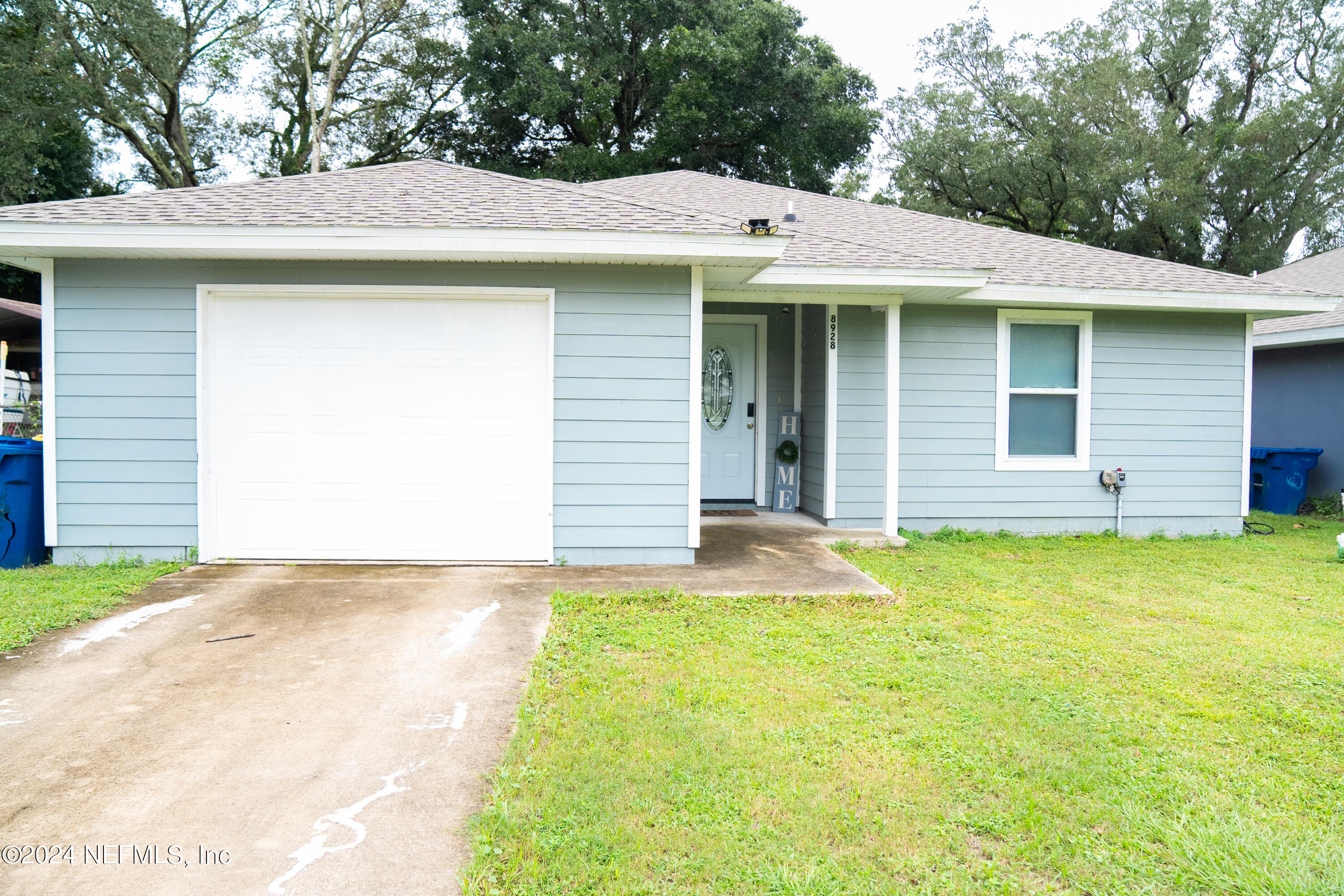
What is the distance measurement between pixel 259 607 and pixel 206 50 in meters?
22.3

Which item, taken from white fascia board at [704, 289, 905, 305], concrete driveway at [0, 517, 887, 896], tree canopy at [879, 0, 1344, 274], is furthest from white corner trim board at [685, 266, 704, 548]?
tree canopy at [879, 0, 1344, 274]

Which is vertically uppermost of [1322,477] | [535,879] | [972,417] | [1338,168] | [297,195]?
[1338,168]

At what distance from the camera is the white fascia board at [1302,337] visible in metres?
9.84

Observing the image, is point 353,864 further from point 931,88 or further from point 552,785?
point 931,88

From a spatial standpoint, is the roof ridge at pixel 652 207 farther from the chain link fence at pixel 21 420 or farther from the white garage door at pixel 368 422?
the chain link fence at pixel 21 420

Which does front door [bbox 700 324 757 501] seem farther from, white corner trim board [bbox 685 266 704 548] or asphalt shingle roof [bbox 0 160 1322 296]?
white corner trim board [bbox 685 266 704 548]

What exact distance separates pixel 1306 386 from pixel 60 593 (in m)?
13.5

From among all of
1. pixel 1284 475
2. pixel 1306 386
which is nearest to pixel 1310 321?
pixel 1306 386

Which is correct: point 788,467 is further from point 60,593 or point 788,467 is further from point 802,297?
point 60,593

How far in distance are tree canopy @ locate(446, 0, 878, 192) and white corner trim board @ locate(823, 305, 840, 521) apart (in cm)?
1240

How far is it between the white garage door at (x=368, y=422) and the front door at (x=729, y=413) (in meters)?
3.38

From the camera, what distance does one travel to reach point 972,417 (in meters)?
7.99

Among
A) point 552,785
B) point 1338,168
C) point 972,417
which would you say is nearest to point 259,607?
point 552,785

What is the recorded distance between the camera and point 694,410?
6066 mm
